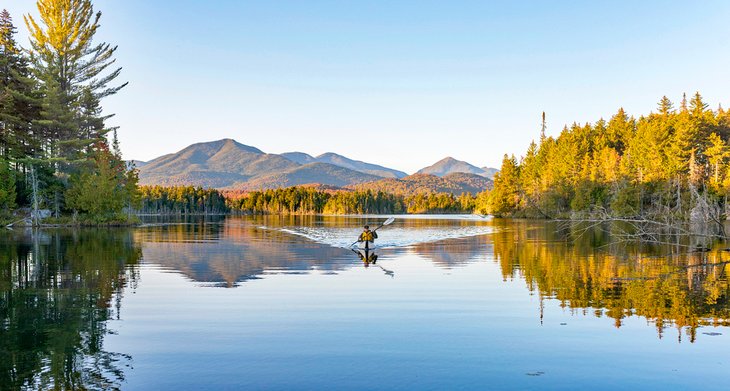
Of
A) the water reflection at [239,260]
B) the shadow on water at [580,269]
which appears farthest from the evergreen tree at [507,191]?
the water reflection at [239,260]

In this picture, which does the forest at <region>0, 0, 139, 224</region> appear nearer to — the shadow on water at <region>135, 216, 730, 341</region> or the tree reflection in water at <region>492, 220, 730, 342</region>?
the shadow on water at <region>135, 216, 730, 341</region>

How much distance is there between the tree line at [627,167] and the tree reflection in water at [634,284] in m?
33.3

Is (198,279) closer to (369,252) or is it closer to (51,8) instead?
(369,252)

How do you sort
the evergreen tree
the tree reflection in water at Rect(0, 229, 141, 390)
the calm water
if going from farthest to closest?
the evergreen tree → the calm water → the tree reflection in water at Rect(0, 229, 141, 390)

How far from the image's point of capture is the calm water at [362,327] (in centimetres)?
995

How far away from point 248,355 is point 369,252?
85.6ft

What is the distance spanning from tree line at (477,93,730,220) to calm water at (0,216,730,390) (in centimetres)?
4576

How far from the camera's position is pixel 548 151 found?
140 m

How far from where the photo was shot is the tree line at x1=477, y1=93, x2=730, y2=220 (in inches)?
3302

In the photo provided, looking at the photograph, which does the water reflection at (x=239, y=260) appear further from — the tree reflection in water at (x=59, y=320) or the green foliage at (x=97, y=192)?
the green foliage at (x=97, y=192)

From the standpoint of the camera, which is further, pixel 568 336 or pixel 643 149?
pixel 643 149

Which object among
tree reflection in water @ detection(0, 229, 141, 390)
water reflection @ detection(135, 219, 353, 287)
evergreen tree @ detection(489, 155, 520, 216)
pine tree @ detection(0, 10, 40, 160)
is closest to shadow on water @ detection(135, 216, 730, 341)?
water reflection @ detection(135, 219, 353, 287)

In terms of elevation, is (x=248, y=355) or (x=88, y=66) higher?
(x=88, y=66)

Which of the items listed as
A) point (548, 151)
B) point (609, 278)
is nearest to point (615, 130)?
point (548, 151)
